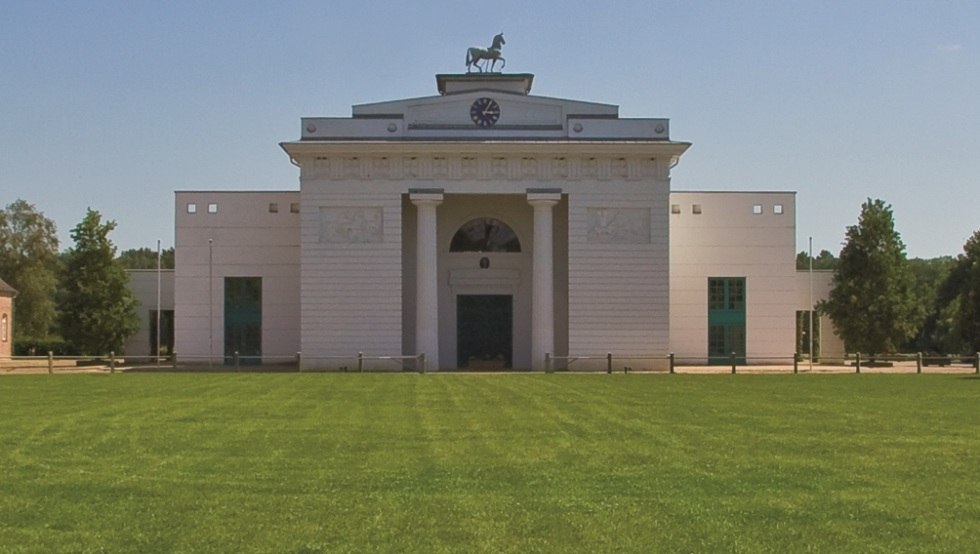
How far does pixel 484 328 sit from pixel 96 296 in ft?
66.8

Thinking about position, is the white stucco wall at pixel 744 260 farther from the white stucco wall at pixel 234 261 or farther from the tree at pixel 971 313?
the white stucco wall at pixel 234 261

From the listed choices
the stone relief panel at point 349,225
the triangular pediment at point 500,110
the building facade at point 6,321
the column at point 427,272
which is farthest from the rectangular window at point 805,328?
the building facade at point 6,321

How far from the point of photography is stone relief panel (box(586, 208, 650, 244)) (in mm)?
51219

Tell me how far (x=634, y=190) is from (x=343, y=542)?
4192 cm

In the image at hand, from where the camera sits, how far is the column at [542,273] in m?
50.6

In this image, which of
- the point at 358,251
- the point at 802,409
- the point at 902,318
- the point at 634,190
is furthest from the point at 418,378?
the point at 902,318

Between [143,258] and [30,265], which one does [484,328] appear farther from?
[143,258]

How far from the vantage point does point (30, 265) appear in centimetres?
8581

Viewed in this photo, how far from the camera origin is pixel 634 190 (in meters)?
51.3

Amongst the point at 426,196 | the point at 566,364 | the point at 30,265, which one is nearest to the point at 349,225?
the point at 426,196

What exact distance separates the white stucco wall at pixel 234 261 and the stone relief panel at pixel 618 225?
13.7 meters

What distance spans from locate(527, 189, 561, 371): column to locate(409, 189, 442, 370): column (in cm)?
404

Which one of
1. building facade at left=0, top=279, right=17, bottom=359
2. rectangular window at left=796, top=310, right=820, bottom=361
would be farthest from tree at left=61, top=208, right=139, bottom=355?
rectangular window at left=796, top=310, right=820, bottom=361

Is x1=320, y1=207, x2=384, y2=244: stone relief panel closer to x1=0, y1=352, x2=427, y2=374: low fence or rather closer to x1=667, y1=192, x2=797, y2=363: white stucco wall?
x1=0, y1=352, x2=427, y2=374: low fence
